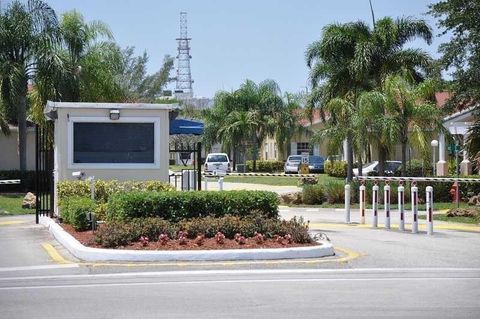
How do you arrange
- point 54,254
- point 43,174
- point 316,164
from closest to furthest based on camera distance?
point 54,254 < point 43,174 < point 316,164

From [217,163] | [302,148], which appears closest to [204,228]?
[217,163]

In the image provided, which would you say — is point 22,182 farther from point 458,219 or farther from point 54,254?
point 54,254

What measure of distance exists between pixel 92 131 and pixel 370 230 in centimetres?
712

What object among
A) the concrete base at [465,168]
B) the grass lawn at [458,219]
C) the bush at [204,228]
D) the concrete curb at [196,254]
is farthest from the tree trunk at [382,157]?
the concrete curb at [196,254]

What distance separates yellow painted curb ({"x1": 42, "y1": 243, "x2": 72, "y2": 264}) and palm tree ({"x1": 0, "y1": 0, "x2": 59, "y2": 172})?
55.6ft

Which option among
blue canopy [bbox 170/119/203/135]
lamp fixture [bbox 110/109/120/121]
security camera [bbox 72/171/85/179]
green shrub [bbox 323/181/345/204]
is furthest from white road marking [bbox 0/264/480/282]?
green shrub [bbox 323/181/345/204]

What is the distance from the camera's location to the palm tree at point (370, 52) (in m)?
33.0

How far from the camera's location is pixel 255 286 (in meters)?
10.3

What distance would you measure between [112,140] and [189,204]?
5314 millimetres

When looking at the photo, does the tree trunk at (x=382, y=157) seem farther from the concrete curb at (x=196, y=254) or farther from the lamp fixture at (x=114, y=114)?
the concrete curb at (x=196, y=254)

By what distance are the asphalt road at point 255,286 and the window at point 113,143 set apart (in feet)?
14.4

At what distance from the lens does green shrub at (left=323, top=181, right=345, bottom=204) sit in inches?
1158

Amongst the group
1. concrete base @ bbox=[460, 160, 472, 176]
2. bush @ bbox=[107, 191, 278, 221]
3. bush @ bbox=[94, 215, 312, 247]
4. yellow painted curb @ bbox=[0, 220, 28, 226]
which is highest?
concrete base @ bbox=[460, 160, 472, 176]

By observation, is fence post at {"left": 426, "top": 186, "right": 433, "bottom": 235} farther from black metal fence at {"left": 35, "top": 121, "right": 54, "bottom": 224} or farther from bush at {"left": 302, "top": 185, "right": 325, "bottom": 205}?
bush at {"left": 302, "top": 185, "right": 325, "bottom": 205}
